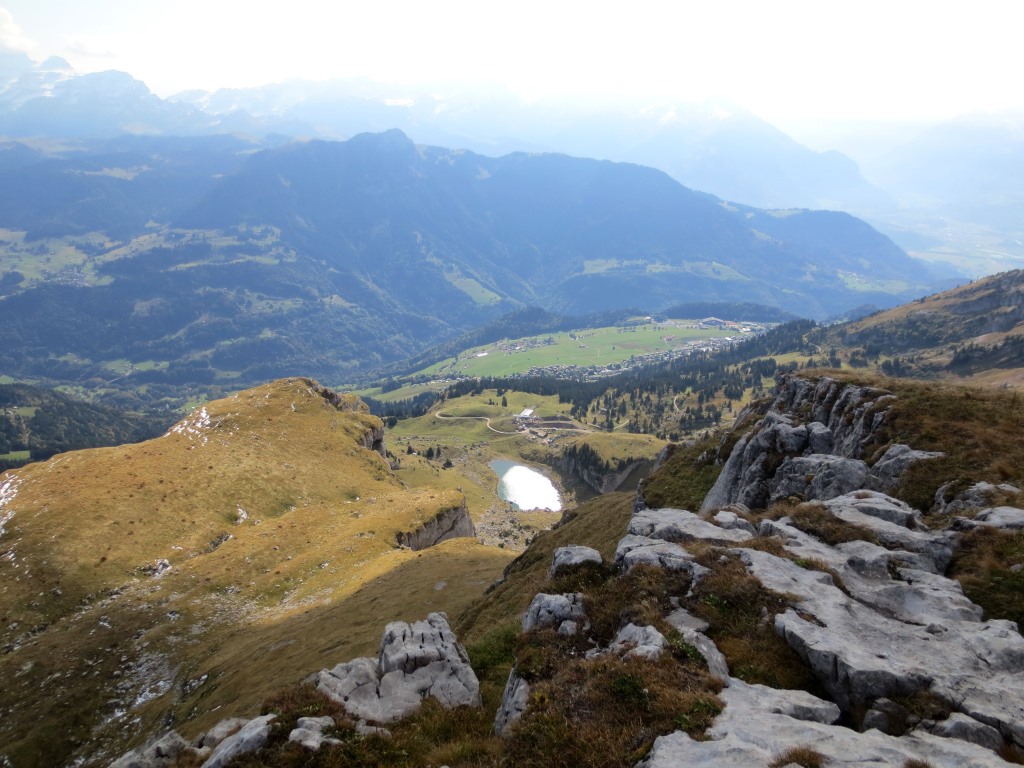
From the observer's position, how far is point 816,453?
46750 mm

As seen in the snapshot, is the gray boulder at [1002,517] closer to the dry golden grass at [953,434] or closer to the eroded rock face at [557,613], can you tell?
the dry golden grass at [953,434]

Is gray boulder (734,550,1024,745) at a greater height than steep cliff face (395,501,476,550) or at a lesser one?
greater

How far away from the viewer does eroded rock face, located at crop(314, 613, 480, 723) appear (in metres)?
20.8

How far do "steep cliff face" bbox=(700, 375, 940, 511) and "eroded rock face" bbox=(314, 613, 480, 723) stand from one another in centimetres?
2658

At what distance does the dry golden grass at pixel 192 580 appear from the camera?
53.0 metres

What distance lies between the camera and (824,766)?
13836mm

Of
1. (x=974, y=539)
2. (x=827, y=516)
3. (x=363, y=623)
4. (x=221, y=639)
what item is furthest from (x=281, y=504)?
(x=974, y=539)

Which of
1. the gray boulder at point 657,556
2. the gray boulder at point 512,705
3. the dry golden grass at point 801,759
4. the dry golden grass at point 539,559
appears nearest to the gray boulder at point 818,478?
the dry golden grass at point 539,559

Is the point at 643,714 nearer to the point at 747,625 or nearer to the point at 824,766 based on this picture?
the point at 824,766

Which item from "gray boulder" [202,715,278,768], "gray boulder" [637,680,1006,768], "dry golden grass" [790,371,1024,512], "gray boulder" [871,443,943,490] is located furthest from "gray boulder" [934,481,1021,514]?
"gray boulder" [202,715,278,768]

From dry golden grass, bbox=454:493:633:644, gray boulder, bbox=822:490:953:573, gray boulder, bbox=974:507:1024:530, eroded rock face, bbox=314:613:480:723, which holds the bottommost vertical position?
dry golden grass, bbox=454:493:633:644

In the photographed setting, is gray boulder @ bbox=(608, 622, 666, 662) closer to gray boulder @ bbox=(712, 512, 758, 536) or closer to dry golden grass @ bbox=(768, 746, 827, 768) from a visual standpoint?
dry golden grass @ bbox=(768, 746, 827, 768)

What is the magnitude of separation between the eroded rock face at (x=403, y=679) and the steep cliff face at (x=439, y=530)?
75490mm

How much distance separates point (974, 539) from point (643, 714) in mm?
20639
